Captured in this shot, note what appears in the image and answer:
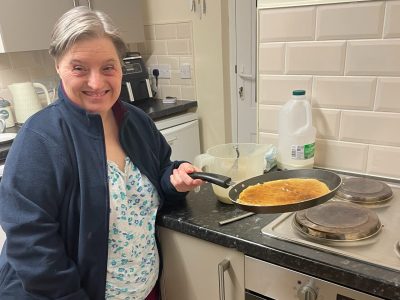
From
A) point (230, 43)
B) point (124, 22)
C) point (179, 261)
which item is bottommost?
point (179, 261)

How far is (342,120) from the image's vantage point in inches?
45.6

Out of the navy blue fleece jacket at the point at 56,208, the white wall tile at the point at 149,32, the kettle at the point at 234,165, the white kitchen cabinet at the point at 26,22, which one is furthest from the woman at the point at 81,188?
the white wall tile at the point at 149,32

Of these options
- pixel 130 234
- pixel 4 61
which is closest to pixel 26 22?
pixel 4 61

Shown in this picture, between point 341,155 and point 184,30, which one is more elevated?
point 184,30

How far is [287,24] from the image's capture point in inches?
45.8

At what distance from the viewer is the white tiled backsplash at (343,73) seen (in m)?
1.05

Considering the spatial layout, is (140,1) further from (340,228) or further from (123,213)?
(340,228)

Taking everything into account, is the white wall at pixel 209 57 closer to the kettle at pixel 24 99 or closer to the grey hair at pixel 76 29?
the kettle at pixel 24 99

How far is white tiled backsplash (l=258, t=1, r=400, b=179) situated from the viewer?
105 cm

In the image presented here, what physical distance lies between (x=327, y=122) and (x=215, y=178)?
53cm

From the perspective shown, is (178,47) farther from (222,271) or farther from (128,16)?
(222,271)

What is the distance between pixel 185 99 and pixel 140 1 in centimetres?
79

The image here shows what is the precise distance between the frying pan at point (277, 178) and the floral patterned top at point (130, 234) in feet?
0.48

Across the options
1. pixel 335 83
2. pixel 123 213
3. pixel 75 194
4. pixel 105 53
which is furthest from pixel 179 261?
pixel 335 83
